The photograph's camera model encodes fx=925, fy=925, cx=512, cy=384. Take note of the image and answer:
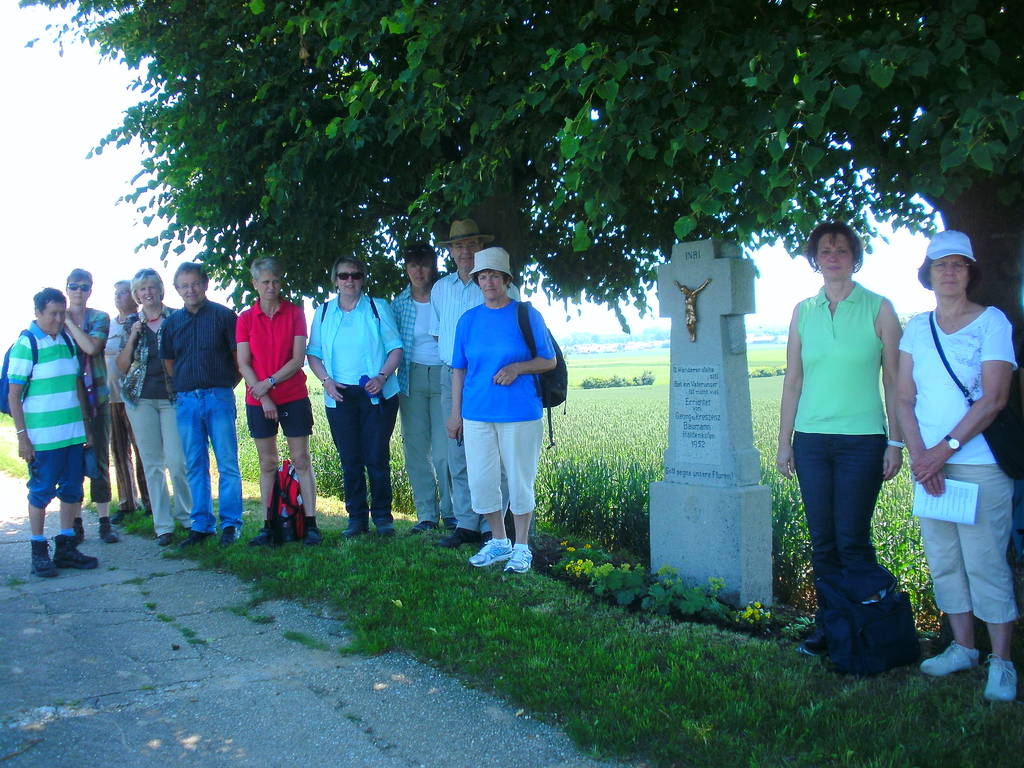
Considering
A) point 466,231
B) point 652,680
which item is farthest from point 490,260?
point 652,680

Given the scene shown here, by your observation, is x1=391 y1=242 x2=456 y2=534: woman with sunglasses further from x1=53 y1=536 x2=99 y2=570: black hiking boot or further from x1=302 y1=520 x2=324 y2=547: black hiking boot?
x1=53 y1=536 x2=99 y2=570: black hiking boot

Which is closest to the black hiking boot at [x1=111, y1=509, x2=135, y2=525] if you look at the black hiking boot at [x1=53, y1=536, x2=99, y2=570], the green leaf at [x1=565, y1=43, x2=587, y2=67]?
the black hiking boot at [x1=53, y1=536, x2=99, y2=570]

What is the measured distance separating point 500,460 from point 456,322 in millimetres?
1180

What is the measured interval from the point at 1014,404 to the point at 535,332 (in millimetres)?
2888

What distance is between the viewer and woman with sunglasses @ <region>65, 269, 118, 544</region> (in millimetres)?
7453

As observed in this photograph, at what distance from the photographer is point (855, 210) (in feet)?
24.1

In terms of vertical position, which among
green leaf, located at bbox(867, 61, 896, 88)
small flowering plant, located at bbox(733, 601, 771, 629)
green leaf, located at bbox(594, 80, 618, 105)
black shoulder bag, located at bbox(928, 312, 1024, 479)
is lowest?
small flowering plant, located at bbox(733, 601, 771, 629)

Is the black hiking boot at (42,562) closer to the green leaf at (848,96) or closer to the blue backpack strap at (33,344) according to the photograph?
the blue backpack strap at (33,344)

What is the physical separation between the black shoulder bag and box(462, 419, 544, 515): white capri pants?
2.75 m

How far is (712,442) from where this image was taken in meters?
5.82

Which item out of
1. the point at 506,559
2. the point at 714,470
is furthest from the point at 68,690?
the point at 714,470

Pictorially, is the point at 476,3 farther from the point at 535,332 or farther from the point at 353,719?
the point at 353,719

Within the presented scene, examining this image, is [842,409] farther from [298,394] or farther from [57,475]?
[57,475]

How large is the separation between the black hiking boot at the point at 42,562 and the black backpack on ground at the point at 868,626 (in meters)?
5.20
